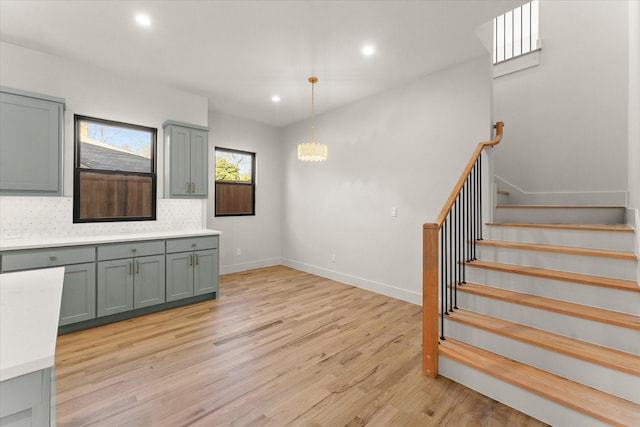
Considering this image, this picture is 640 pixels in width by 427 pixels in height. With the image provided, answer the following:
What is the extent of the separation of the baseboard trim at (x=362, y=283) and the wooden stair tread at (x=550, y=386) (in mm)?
1629

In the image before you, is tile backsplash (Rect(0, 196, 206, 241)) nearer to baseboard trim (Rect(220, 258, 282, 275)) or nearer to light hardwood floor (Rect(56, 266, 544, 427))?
light hardwood floor (Rect(56, 266, 544, 427))

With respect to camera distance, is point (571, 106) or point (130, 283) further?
point (571, 106)

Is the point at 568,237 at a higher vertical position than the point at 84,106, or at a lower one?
lower

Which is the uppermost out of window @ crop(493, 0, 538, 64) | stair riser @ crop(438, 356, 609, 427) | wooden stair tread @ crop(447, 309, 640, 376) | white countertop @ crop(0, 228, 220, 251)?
window @ crop(493, 0, 538, 64)

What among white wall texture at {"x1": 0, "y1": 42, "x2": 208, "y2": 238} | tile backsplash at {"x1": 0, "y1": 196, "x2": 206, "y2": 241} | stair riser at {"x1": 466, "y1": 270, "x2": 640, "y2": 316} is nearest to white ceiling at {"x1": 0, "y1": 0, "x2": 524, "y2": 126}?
white wall texture at {"x1": 0, "y1": 42, "x2": 208, "y2": 238}

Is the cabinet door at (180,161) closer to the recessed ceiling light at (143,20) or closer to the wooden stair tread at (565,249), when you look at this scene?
the recessed ceiling light at (143,20)

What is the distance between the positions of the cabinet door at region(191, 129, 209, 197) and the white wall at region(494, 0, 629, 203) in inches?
171

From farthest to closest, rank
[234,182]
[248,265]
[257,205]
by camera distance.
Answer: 1. [257,205]
2. [248,265]
3. [234,182]

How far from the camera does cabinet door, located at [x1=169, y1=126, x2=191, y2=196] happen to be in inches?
153

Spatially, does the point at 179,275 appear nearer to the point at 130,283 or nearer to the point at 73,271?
the point at 130,283

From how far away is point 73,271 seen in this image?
289 centimetres

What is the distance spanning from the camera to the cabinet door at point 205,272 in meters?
3.78

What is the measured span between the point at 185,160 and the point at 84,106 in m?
1.23

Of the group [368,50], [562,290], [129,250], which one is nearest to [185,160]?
[129,250]
